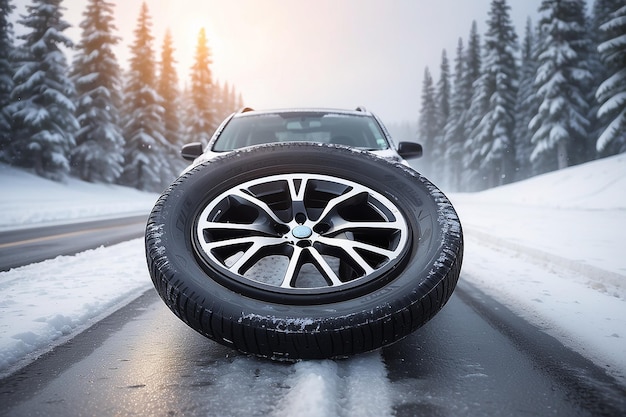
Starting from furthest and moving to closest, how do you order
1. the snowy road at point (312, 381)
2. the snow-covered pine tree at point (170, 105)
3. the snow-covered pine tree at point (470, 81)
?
the snow-covered pine tree at point (470, 81) < the snow-covered pine tree at point (170, 105) < the snowy road at point (312, 381)

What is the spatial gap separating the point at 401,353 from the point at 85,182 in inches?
1244

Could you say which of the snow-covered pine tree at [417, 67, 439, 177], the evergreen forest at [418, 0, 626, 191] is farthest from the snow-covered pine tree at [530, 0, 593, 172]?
the snow-covered pine tree at [417, 67, 439, 177]

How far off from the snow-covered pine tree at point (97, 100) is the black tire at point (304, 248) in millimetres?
29673

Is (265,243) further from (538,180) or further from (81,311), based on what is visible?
(538,180)

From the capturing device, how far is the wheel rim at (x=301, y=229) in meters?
2.05

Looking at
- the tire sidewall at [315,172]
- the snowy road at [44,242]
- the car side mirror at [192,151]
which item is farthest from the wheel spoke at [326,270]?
the snowy road at [44,242]

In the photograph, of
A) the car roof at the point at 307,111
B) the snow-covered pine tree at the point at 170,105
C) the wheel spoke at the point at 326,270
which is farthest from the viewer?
the snow-covered pine tree at the point at 170,105

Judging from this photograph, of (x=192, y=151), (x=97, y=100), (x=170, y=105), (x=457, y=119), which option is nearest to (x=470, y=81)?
(x=457, y=119)

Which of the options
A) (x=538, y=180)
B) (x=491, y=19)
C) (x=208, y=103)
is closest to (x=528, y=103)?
(x=491, y=19)

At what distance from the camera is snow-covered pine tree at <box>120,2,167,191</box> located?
32.3 meters

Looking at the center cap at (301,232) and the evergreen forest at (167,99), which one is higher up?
the evergreen forest at (167,99)

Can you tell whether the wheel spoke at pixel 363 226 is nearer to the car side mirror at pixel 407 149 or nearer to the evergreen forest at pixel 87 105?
the car side mirror at pixel 407 149

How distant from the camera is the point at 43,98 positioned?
25.9 m

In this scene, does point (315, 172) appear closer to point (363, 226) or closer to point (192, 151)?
point (363, 226)
